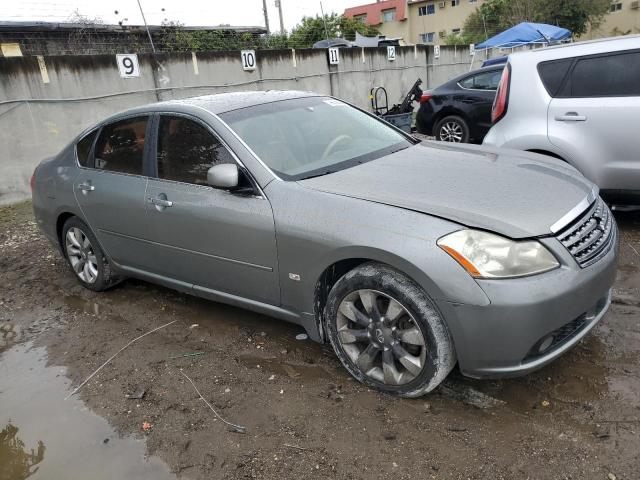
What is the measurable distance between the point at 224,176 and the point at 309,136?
0.75m

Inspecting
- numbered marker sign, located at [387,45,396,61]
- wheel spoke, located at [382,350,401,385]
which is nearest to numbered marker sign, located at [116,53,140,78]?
numbered marker sign, located at [387,45,396,61]

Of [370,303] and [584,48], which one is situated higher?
[584,48]

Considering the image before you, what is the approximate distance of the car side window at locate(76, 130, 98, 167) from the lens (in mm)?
4340

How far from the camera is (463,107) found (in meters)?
9.13

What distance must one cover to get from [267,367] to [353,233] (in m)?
1.13

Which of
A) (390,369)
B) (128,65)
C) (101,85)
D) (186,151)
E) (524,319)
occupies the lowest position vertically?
(390,369)

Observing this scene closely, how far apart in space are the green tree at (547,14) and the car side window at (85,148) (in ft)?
121

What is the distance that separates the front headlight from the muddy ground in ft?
2.55

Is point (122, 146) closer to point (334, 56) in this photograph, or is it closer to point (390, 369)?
point (390, 369)

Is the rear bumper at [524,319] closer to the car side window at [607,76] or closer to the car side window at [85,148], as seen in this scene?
the car side window at [607,76]

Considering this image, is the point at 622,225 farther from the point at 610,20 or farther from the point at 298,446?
the point at 610,20

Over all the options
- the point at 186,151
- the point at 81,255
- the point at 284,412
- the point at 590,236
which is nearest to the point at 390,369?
the point at 284,412

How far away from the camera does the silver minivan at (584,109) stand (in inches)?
175

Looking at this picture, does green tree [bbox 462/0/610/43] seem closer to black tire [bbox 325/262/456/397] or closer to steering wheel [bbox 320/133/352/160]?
steering wheel [bbox 320/133/352/160]
